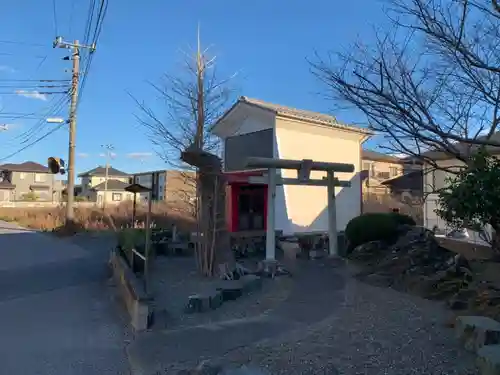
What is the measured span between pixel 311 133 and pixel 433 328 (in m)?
11.9

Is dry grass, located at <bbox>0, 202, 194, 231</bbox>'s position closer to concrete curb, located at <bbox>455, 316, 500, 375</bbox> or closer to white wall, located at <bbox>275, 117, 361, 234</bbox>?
white wall, located at <bbox>275, 117, 361, 234</bbox>

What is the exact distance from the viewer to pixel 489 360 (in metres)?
3.40

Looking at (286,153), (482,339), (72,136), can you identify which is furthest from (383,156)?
(72,136)

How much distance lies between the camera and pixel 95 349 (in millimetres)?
5141

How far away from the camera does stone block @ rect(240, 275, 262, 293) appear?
7.57m

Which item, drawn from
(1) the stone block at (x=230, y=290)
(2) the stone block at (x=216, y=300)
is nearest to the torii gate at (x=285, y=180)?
(1) the stone block at (x=230, y=290)

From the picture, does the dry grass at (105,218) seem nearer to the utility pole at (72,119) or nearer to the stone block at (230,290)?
the utility pole at (72,119)

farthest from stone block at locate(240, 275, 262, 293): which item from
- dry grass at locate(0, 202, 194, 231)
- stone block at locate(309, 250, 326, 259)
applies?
dry grass at locate(0, 202, 194, 231)

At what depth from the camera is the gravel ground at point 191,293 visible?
19.6 ft

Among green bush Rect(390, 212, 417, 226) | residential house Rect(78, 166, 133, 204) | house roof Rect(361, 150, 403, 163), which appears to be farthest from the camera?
residential house Rect(78, 166, 133, 204)

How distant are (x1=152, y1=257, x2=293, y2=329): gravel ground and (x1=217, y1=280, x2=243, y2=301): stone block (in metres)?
0.11

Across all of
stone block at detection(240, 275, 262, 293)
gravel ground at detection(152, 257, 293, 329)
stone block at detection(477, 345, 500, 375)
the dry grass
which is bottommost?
gravel ground at detection(152, 257, 293, 329)

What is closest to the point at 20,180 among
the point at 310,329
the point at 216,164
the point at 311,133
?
the point at 311,133

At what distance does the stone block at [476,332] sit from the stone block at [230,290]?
135 inches
